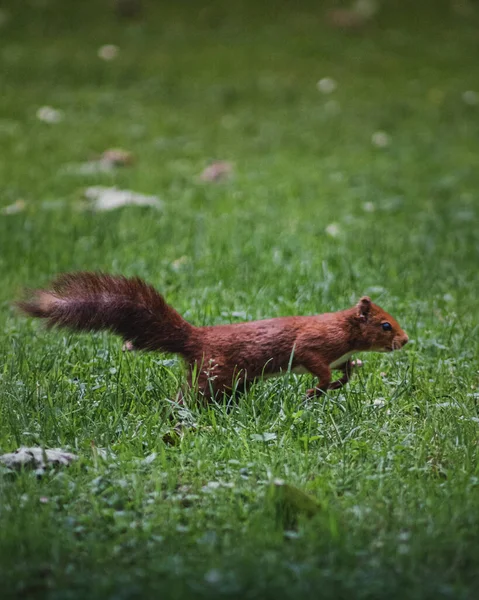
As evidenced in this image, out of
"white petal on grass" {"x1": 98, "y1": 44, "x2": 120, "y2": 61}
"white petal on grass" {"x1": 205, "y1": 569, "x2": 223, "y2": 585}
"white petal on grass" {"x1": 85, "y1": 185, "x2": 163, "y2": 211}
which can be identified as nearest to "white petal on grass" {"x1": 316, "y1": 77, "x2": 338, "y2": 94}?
"white petal on grass" {"x1": 98, "y1": 44, "x2": 120, "y2": 61}

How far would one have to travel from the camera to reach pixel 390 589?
245 centimetres

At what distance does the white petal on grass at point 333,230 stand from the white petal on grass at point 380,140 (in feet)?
11.4

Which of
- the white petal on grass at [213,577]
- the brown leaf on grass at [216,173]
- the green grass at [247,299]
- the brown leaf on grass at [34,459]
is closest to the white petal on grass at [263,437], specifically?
the green grass at [247,299]

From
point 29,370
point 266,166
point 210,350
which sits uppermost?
point 210,350

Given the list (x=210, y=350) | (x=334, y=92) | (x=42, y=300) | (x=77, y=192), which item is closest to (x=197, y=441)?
(x=210, y=350)

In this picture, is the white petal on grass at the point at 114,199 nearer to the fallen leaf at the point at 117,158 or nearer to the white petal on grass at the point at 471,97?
the fallen leaf at the point at 117,158

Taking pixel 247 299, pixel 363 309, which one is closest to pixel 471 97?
pixel 247 299

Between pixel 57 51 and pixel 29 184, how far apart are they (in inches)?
219

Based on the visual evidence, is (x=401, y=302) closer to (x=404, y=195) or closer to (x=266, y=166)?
(x=404, y=195)

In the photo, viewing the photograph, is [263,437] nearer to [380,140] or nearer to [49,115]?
[380,140]

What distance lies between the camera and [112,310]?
11.8 ft

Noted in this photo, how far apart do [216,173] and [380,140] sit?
8.36ft

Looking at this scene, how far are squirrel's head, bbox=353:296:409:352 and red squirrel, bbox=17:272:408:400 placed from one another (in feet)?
0.11

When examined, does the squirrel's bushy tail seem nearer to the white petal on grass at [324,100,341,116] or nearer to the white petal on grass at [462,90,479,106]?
the white petal on grass at [324,100,341,116]
